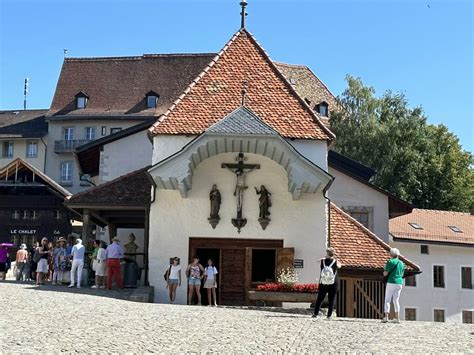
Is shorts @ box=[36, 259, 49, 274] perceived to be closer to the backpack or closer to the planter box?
the planter box

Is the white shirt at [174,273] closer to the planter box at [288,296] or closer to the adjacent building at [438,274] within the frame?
the planter box at [288,296]

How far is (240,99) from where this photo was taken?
23891 millimetres

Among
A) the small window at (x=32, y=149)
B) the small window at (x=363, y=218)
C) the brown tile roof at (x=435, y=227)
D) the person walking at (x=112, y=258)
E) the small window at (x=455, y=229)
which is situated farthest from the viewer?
the small window at (x=32, y=149)

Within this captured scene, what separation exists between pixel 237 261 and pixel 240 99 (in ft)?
17.0

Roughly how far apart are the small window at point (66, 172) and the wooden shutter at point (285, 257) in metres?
41.0

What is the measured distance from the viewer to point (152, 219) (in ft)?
73.4

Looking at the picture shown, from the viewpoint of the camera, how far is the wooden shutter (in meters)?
21.9

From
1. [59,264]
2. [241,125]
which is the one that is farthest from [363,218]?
[59,264]

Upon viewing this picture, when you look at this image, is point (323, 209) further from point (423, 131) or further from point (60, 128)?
point (60, 128)

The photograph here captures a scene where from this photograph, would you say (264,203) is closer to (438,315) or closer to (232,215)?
(232,215)

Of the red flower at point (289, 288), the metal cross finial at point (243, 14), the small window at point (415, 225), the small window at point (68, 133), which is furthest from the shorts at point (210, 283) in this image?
the small window at point (68, 133)

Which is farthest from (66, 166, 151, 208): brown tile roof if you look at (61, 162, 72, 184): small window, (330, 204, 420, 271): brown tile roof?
(61, 162, 72, 184): small window

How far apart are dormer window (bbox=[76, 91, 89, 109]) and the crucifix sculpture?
38695 millimetres

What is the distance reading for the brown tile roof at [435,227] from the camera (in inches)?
1578
